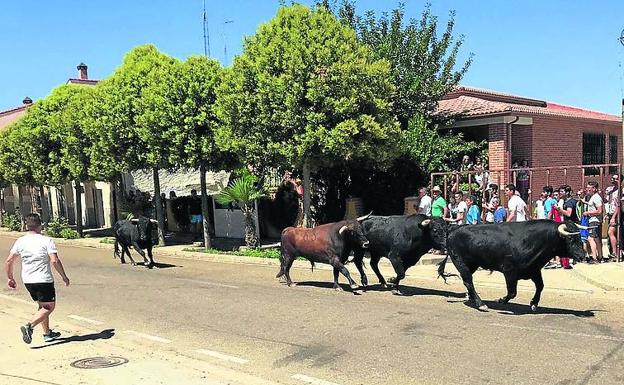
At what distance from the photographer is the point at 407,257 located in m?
11.2

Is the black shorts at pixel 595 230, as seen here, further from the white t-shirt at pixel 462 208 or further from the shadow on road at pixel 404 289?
the shadow on road at pixel 404 289

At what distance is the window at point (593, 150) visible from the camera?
2481cm

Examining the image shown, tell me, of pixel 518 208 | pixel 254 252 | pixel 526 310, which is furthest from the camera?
pixel 254 252

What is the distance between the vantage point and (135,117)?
2061 cm

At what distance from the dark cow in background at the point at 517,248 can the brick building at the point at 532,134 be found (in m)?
9.94

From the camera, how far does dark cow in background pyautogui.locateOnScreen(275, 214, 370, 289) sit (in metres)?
11.6

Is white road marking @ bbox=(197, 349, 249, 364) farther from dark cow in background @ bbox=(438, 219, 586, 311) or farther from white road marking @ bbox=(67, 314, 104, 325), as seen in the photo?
dark cow in background @ bbox=(438, 219, 586, 311)

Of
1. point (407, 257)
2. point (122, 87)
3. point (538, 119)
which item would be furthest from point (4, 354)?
point (538, 119)

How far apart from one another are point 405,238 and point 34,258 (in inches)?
241

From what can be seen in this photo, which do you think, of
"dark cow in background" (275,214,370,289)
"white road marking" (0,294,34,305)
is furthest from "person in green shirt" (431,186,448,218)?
"white road marking" (0,294,34,305)

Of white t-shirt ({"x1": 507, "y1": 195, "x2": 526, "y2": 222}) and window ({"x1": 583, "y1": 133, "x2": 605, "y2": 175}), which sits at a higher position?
window ({"x1": 583, "y1": 133, "x2": 605, "y2": 175})

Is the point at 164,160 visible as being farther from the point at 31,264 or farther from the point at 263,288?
the point at 31,264

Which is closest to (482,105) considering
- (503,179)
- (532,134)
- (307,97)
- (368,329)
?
(532,134)

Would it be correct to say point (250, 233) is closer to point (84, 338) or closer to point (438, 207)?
point (438, 207)
